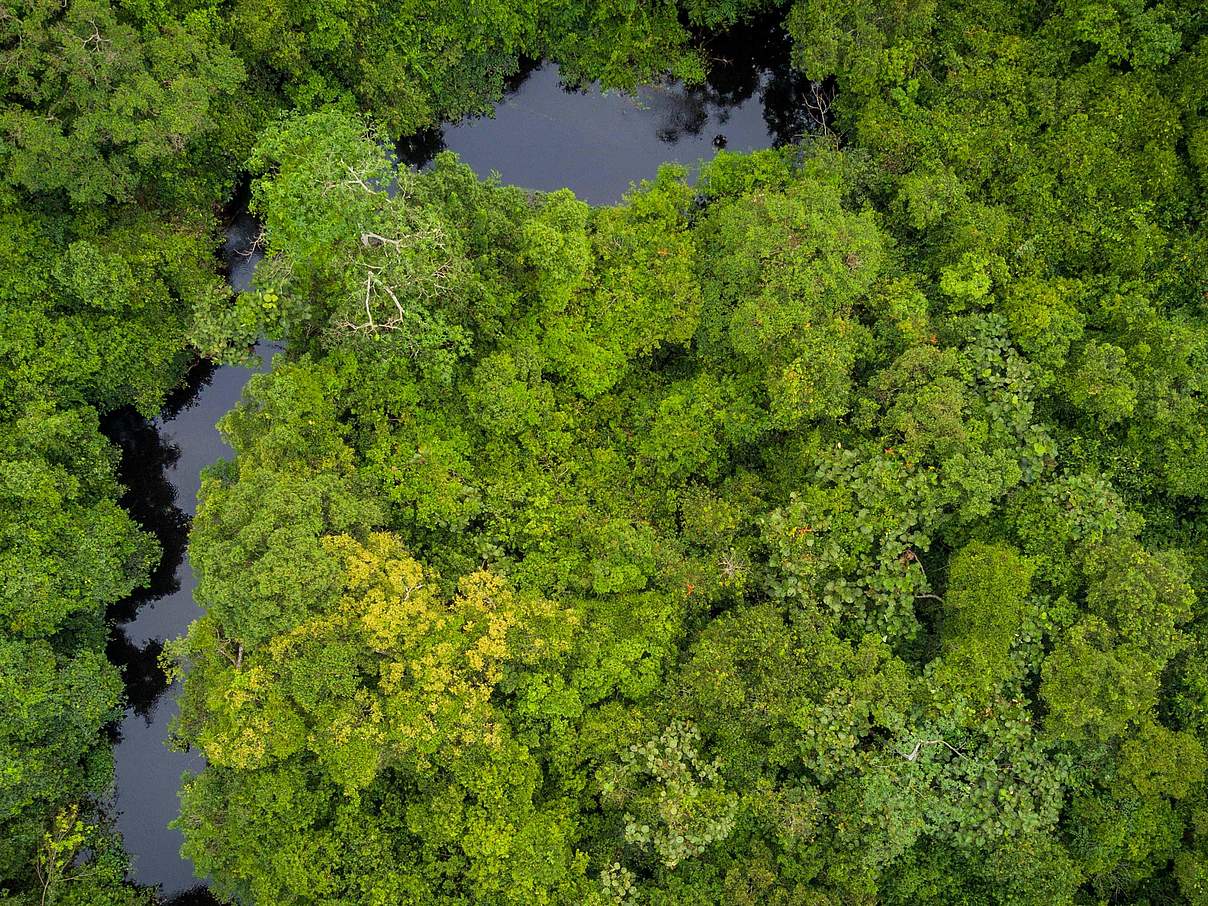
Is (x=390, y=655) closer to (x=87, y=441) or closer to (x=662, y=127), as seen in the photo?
(x=87, y=441)

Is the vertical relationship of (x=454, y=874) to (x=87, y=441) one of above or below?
below

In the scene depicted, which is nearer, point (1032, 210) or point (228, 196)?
point (1032, 210)

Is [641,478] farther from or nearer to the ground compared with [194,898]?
farther from the ground

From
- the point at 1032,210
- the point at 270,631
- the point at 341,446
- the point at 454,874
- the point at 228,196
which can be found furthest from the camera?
the point at 228,196

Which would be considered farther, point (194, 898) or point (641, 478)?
point (194, 898)

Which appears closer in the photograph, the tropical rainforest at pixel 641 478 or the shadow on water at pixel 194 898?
the tropical rainforest at pixel 641 478

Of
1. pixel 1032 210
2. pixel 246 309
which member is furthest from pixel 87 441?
pixel 1032 210

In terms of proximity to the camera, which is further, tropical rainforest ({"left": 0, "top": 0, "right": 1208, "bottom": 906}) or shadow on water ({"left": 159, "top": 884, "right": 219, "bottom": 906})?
shadow on water ({"left": 159, "top": 884, "right": 219, "bottom": 906})

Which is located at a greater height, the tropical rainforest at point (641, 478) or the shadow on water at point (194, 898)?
the tropical rainforest at point (641, 478)
